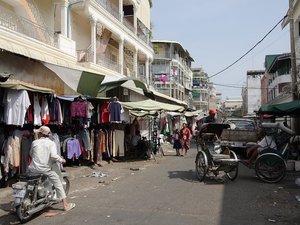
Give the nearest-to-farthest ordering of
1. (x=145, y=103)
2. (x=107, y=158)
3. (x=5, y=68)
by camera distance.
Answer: (x=5, y=68), (x=107, y=158), (x=145, y=103)

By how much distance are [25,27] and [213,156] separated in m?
8.98

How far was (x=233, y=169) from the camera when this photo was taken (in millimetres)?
11328

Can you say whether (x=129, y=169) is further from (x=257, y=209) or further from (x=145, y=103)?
(x=257, y=209)

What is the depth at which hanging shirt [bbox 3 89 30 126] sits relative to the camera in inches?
354

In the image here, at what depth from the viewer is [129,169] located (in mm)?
14539

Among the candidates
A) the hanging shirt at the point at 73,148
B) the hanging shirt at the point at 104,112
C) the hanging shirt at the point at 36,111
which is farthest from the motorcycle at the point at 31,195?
the hanging shirt at the point at 104,112

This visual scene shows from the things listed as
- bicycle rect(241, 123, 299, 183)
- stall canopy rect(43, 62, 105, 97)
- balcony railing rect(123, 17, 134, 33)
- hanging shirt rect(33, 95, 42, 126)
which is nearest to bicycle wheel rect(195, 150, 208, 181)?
bicycle rect(241, 123, 299, 183)

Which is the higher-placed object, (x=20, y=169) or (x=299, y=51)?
(x=299, y=51)

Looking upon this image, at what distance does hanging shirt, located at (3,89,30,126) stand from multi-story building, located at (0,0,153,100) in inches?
102

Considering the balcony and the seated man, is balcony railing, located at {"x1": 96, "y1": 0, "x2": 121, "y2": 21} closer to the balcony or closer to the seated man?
the balcony

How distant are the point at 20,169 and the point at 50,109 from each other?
234cm

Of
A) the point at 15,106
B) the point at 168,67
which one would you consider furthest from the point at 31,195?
the point at 168,67

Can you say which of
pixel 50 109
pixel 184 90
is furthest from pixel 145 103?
pixel 184 90

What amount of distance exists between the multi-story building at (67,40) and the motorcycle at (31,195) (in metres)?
5.14
